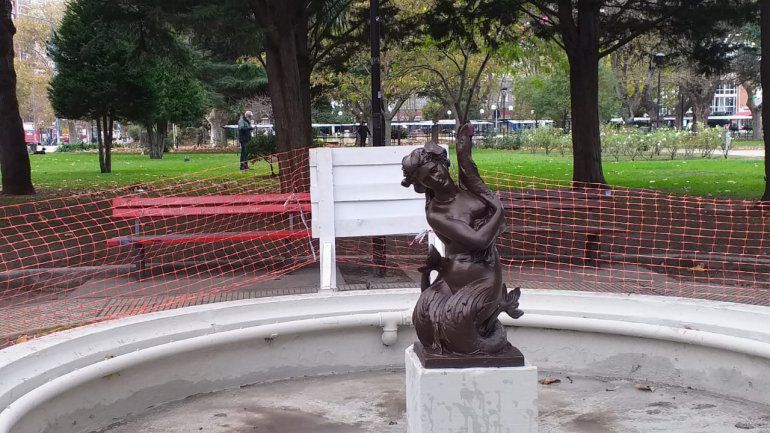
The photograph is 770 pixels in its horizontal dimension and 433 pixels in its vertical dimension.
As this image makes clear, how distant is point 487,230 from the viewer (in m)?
3.97

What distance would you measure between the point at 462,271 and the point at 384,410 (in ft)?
4.42

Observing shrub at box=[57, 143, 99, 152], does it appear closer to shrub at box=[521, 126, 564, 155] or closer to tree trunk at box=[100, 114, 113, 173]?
tree trunk at box=[100, 114, 113, 173]

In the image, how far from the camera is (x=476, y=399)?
12.7 ft

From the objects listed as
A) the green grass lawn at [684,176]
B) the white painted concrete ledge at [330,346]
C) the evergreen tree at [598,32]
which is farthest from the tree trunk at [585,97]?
the white painted concrete ledge at [330,346]

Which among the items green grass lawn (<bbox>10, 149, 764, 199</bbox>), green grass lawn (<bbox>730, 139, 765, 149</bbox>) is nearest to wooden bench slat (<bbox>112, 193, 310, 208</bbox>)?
green grass lawn (<bbox>10, 149, 764, 199</bbox>)

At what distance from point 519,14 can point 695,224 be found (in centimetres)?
541

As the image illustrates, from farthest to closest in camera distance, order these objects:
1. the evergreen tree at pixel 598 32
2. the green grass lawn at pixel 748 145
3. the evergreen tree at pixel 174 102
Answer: the green grass lawn at pixel 748 145, the evergreen tree at pixel 174 102, the evergreen tree at pixel 598 32

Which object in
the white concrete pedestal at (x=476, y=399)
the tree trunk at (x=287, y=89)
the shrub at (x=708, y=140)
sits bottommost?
the white concrete pedestal at (x=476, y=399)

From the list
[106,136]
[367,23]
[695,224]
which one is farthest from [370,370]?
[106,136]

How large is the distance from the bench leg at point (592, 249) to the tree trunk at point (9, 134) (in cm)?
1420

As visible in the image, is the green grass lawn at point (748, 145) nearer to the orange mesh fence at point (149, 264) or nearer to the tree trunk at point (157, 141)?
the tree trunk at point (157, 141)

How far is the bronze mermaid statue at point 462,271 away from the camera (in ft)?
13.0

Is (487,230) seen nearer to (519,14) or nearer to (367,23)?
(519,14)

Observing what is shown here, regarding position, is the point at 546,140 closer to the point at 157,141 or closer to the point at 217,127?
the point at 157,141
